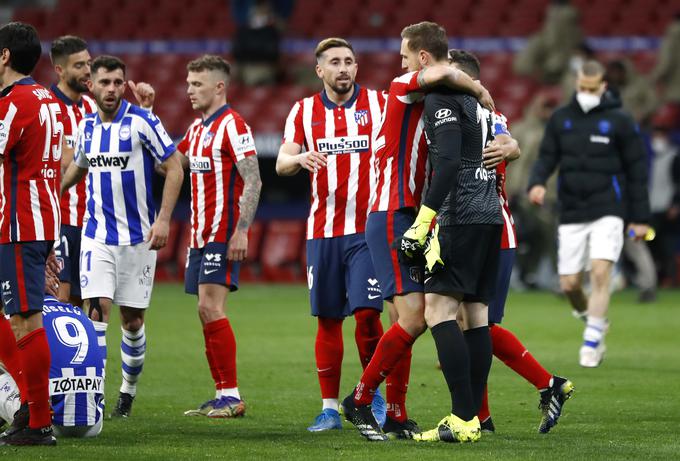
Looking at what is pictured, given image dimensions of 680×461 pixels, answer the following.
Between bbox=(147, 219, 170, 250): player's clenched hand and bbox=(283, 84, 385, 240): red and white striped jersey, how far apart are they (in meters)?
0.85

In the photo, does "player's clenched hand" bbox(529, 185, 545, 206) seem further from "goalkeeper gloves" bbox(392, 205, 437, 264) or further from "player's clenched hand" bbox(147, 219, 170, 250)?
"goalkeeper gloves" bbox(392, 205, 437, 264)

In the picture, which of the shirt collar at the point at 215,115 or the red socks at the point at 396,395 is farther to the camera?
the shirt collar at the point at 215,115

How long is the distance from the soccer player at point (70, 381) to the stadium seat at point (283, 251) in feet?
39.9

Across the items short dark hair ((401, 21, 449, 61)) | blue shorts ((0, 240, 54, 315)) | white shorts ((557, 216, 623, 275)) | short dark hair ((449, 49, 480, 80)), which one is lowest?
white shorts ((557, 216, 623, 275))

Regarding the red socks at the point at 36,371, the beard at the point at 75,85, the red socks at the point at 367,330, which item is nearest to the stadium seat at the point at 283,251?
the beard at the point at 75,85

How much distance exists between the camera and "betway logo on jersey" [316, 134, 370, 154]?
7.79 m

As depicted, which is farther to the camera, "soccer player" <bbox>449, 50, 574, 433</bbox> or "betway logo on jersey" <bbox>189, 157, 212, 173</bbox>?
"betway logo on jersey" <bbox>189, 157, 212, 173</bbox>

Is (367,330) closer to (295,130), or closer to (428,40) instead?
(295,130)

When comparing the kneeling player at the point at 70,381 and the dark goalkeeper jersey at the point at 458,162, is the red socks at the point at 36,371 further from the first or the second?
the dark goalkeeper jersey at the point at 458,162

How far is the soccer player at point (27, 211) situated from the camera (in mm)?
6594

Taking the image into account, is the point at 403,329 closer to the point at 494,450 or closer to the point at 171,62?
the point at 494,450

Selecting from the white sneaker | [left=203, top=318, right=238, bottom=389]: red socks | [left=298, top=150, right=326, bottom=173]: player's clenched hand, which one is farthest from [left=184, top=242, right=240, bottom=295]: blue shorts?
the white sneaker

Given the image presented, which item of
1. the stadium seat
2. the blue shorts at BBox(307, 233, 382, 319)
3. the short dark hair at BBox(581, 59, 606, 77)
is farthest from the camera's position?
the stadium seat

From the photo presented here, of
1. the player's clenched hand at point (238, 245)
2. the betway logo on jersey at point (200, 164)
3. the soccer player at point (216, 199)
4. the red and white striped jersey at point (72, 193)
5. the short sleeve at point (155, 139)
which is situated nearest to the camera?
the player's clenched hand at point (238, 245)
